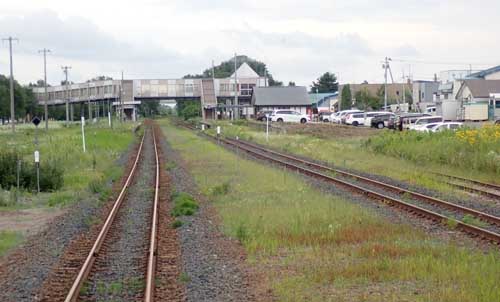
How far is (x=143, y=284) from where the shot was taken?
10.0m

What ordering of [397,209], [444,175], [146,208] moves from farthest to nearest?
[444,175]
[146,208]
[397,209]

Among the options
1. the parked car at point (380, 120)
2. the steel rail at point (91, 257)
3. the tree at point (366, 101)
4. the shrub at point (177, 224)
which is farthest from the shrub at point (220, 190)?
the tree at point (366, 101)

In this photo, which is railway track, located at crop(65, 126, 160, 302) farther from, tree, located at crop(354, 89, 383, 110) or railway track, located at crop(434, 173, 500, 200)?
tree, located at crop(354, 89, 383, 110)

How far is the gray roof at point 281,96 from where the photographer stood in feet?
357

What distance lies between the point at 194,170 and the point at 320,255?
1919 centimetres

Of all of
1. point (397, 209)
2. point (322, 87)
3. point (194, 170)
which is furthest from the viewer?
point (322, 87)

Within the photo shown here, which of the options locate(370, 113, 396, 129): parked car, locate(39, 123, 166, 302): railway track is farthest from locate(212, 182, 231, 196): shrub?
locate(370, 113, 396, 129): parked car

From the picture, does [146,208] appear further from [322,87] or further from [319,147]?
[322,87]

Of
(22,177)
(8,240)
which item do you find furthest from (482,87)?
(8,240)

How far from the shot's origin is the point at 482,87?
82.1m

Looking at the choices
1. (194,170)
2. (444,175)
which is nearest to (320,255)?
(444,175)

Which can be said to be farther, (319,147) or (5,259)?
(319,147)

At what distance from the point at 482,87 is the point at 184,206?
230 ft

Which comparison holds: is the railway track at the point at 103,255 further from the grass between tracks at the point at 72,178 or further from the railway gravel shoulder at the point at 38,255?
the grass between tracks at the point at 72,178
